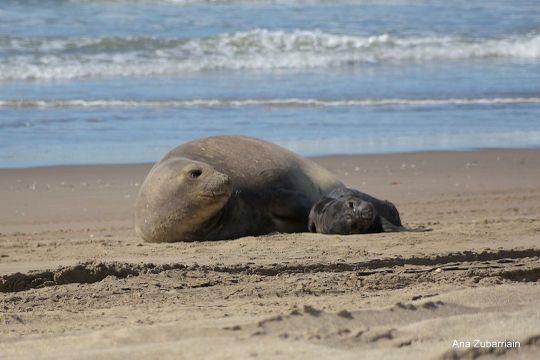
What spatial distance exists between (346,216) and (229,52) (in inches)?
545

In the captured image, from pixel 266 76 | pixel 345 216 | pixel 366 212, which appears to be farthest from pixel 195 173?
pixel 266 76

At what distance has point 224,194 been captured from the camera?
22.9ft

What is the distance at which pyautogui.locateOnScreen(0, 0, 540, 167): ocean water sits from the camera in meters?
12.3

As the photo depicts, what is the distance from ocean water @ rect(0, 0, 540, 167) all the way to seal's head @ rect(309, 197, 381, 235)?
388 centimetres

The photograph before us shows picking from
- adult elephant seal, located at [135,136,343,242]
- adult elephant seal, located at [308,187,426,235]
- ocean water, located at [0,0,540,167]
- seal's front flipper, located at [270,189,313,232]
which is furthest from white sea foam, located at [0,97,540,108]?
adult elephant seal, located at [308,187,426,235]

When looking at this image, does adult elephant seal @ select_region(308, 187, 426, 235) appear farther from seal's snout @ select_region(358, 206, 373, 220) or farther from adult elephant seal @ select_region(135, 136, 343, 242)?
adult elephant seal @ select_region(135, 136, 343, 242)

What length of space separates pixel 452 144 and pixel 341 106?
3.03 meters

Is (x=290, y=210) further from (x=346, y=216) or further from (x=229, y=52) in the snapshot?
(x=229, y=52)

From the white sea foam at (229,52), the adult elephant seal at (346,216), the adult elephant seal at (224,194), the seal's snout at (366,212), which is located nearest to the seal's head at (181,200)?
the adult elephant seal at (224,194)

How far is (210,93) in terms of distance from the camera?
15.8 meters

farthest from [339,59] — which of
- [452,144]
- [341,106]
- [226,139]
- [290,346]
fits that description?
[290,346]

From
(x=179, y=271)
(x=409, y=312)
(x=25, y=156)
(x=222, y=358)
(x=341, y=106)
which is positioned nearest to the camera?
(x=222, y=358)

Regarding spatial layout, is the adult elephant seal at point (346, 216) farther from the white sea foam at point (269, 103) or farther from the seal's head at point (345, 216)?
the white sea foam at point (269, 103)

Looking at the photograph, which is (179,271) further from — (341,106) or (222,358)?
(341,106)
